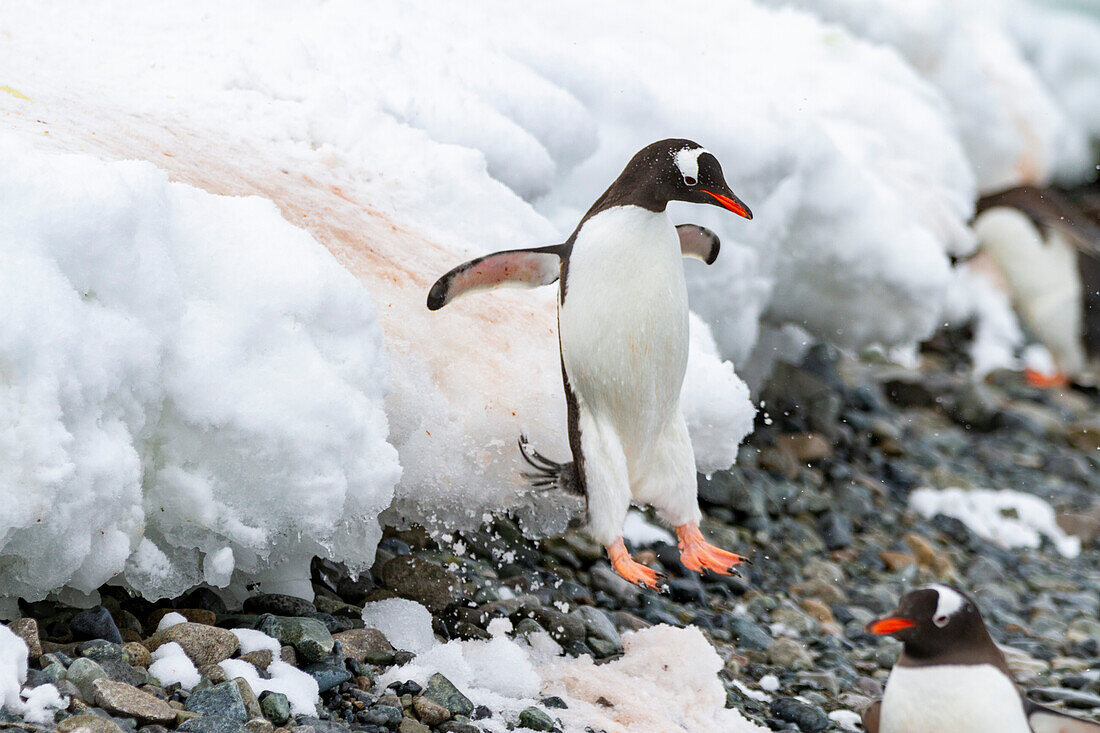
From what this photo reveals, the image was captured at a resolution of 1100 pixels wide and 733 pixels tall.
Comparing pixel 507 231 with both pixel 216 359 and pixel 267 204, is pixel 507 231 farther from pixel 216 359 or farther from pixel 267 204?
pixel 216 359

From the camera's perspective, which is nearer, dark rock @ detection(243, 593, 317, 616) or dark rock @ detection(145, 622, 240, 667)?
dark rock @ detection(145, 622, 240, 667)

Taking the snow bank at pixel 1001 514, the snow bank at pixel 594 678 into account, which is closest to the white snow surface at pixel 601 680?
the snow bank at pixel 594 678

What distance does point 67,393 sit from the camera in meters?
1.77

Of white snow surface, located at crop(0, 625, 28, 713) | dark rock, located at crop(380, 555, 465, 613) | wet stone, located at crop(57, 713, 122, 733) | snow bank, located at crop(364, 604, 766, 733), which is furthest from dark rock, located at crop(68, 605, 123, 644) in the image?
dark rock, located at crop(380, 555, 465, 613)

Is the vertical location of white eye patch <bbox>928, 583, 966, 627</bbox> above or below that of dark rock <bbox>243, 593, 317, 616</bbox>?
above

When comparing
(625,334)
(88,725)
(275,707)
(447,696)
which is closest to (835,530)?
(625,334)

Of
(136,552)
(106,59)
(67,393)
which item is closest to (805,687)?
(136,552)

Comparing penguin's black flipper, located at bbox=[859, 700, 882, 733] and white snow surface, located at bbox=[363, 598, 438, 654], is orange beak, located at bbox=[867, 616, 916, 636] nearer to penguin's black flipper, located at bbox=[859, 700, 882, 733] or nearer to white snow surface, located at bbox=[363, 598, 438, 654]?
penguin's black flipper, located at bbox=[859, 700, 882, 733]

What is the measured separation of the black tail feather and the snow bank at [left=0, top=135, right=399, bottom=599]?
43cm

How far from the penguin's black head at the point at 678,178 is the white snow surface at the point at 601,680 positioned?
103 cm

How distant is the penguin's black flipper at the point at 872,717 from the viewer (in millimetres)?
2555

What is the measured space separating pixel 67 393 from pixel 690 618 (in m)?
1.91

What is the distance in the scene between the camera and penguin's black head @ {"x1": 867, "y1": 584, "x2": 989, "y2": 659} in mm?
2387

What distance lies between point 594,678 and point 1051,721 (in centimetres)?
106
